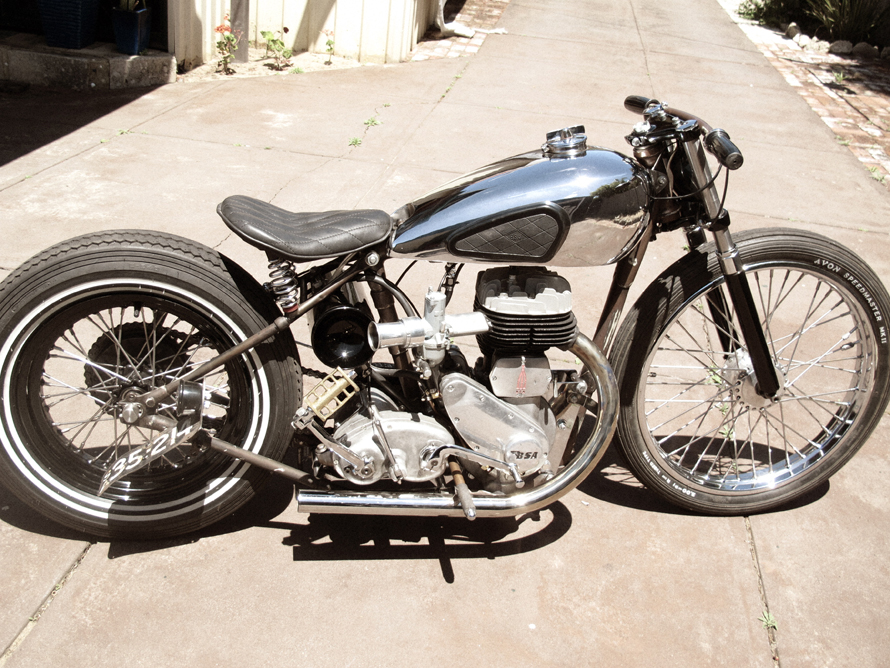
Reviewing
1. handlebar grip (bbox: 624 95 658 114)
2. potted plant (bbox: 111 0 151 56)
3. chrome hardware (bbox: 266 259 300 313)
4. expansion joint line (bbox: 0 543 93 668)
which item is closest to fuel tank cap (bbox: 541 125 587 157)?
handlebar grip (bbox: 624 95 658 114)

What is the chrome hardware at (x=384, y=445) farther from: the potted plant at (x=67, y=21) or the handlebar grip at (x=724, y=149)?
the potted plant at (x=67, y=21)

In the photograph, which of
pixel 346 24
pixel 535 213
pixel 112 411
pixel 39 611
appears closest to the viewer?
pixel 535 213

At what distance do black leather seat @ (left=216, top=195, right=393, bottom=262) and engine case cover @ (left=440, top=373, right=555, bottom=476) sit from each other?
470 millimetres

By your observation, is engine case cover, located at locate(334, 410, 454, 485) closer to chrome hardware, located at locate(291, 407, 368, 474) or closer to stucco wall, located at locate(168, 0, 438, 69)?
chrome hardware, located at locate(291, 407, 368, 474)

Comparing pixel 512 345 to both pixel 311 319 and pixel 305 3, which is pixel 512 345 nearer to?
pixel 311 319

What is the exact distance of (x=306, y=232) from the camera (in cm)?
220

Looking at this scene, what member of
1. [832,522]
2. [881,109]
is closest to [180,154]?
[832,522]

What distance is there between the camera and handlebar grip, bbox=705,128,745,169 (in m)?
2.09

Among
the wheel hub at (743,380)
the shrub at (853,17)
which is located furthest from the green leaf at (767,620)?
the shrub at (853,17)

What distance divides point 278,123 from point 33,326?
430cm

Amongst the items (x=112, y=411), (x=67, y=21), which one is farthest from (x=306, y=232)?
(x=67, y=21)

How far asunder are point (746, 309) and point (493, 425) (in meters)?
0.89

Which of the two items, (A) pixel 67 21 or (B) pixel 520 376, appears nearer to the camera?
(B) pixel 520 376

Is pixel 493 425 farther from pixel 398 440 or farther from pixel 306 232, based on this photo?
pixel 306 232
